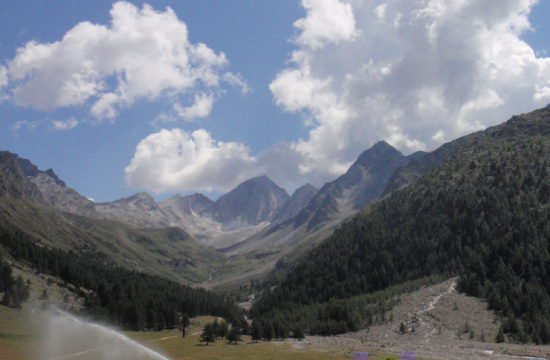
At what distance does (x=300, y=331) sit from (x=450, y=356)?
7172 cm

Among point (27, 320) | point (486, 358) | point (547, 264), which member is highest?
point (547, 264)

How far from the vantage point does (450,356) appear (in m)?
104

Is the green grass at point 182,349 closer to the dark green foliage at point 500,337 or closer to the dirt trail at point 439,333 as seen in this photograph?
the dirt trail at point 439,333

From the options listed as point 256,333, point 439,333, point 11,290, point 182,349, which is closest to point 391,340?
point 439,333

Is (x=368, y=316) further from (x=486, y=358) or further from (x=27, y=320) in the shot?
(x=27, y=320)

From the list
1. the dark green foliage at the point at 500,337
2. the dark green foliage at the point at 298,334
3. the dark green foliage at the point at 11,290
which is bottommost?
the dark green foliage at the point at 500,337

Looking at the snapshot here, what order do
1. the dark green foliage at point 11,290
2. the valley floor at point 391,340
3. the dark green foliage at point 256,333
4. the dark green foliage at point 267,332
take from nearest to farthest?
1. the valley floor at point 391,340
2. the dark green foliage at point 11,290
3. the dark green foliage at point 256,333
4. the dark green foliage at point 267,332

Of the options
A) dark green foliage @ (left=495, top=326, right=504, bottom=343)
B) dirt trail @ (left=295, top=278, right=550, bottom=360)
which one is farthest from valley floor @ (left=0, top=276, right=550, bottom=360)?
dark green foliage @ (left=495, top=326, right=504, bottom=343)

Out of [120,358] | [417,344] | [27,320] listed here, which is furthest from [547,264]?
[27,320]

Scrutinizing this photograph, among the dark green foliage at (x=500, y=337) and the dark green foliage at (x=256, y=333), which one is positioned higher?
the dark green foliage at (x=256, y=333)

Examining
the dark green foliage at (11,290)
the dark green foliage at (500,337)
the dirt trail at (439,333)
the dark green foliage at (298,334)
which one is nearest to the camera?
the dirt trail at (439,333)

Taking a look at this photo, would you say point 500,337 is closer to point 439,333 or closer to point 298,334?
point 439,333

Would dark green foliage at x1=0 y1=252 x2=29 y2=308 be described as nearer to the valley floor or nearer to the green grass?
the valley floor

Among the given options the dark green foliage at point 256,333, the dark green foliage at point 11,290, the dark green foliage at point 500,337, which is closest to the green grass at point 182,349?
the dark green foliage at point 11,290
